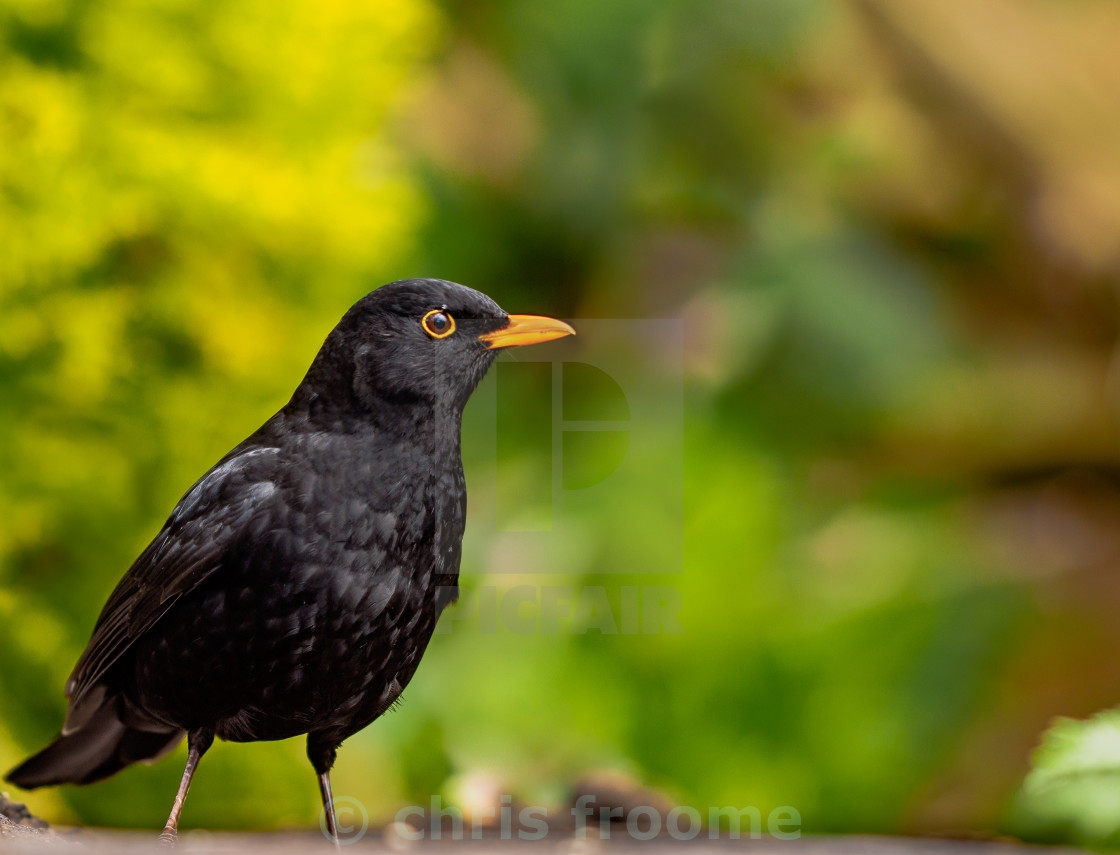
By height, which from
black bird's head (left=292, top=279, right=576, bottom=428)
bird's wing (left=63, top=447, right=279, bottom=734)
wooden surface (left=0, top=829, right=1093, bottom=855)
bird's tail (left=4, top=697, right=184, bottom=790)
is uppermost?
black bird's head (left=292, top=279, right=576, bottom=428)

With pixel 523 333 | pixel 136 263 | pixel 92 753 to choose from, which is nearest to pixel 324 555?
pixel 523 333

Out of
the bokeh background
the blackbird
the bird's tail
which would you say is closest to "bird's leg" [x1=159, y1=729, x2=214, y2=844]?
the blackbird

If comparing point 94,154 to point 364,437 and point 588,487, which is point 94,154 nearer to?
point 364,437

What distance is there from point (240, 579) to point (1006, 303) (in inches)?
158

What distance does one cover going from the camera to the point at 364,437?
150 cm

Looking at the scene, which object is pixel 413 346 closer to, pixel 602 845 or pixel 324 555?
pixel 324 555

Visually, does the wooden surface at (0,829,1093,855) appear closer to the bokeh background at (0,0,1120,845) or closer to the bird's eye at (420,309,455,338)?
the bokeh background at (0,0,1120,845)

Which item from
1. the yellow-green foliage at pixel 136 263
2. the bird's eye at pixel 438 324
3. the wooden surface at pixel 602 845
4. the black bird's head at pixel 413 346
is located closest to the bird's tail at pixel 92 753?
the wooden surface at pixel 602 845

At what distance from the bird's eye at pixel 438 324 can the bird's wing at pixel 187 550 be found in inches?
11.8

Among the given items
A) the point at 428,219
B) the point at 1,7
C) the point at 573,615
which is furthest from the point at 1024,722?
the point at 1,7

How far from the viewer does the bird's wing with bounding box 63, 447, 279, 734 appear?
1.46 m

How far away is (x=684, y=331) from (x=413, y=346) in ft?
9.23

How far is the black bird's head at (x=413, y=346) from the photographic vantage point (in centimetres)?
153

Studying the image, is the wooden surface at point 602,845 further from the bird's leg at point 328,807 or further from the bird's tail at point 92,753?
the bird's leg at point 328,807
